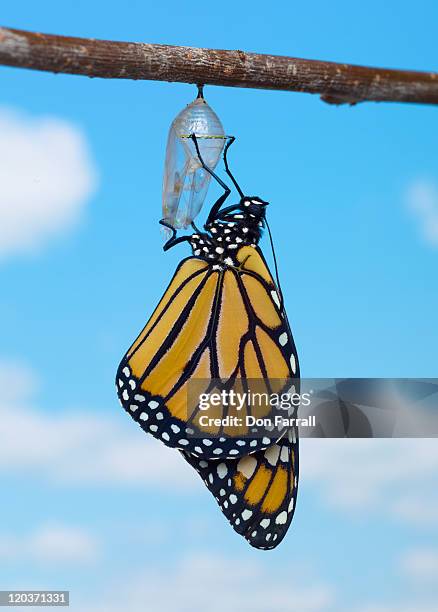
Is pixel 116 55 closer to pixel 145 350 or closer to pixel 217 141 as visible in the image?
pixel 217 141

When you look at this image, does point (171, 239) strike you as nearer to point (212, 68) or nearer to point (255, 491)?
point (212, 68)

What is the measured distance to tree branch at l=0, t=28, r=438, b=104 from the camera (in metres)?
1.75

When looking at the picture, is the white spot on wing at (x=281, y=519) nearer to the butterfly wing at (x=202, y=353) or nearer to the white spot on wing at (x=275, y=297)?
the butterfly wing at (x=202, y=353)

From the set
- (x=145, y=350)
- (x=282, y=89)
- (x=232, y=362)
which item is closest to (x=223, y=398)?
(x=232, y=362)

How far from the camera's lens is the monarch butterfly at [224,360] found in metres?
2.34

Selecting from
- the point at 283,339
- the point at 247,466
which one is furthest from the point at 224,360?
the point at 247,466

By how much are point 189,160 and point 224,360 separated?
57 centimetres

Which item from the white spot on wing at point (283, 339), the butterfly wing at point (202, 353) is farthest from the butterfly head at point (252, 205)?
the white spot on wing at point (283, 339)

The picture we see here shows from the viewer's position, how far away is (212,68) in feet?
6.89

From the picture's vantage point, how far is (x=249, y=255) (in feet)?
8.01

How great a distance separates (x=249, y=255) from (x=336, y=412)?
61 centimetres

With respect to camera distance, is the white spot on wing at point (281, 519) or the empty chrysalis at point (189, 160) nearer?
the empty chrysalis at point (189, 160)

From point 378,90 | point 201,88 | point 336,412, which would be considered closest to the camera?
point 378,90

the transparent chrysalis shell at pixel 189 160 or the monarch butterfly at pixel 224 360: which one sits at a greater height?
the transparent chrysalis shell at pixel 189 160
